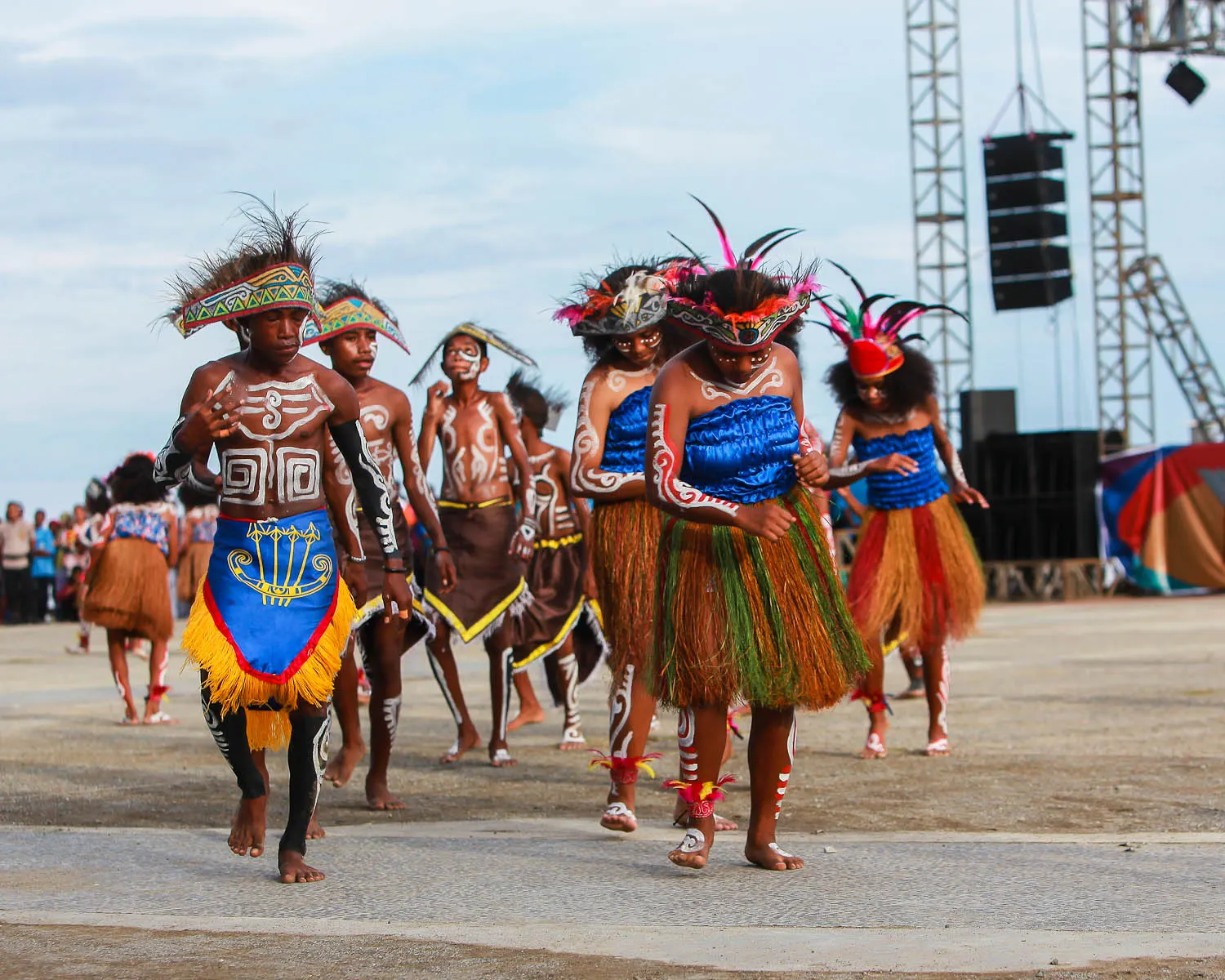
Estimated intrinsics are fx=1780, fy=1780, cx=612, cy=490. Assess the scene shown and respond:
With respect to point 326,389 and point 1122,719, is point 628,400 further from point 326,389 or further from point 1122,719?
point 1122,719

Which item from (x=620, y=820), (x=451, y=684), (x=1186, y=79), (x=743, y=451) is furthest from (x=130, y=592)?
(x=1186, y=79)

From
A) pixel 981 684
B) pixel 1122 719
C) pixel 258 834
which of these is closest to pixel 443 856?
pixel 258 834

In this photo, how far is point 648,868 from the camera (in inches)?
218

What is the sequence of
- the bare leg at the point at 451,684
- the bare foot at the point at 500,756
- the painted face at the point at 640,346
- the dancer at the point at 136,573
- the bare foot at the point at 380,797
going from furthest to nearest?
the dancer at the point at 136,573 → the bare leg at the point at 451,684 → the bare foot at the point at 500,756 → the bare foot at the point at 380,797 → the painted face at the point at 640,346

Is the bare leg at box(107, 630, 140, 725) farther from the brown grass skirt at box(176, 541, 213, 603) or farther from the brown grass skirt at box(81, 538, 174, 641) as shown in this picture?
the brown grass skirt at box(176, 541, 213, 603)

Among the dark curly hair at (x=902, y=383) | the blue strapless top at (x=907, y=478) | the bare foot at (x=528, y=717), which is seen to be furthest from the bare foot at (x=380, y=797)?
the bare foot at (x=528, y=717)

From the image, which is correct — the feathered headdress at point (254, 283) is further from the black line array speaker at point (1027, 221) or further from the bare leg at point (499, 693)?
the black line array speaker at point (1027, 221)

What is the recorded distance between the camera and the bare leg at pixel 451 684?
9141 millimetres

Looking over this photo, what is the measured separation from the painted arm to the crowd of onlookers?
19485 millimetres

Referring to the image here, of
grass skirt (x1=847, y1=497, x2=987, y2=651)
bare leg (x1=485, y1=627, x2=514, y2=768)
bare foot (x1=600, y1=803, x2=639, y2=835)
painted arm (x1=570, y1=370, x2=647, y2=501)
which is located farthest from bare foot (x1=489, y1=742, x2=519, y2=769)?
bare foot (x1=600, y1=803, x2=639, y2=835)

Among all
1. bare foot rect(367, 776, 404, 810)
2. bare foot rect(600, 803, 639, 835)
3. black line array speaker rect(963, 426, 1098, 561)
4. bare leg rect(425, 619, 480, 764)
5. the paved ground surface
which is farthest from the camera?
black line array speaker rect(963, 426, 1098, 561)

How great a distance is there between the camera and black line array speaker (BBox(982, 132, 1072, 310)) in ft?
99.7

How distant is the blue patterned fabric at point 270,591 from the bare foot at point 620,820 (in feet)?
4.33

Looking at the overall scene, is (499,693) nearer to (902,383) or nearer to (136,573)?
(902,383)
